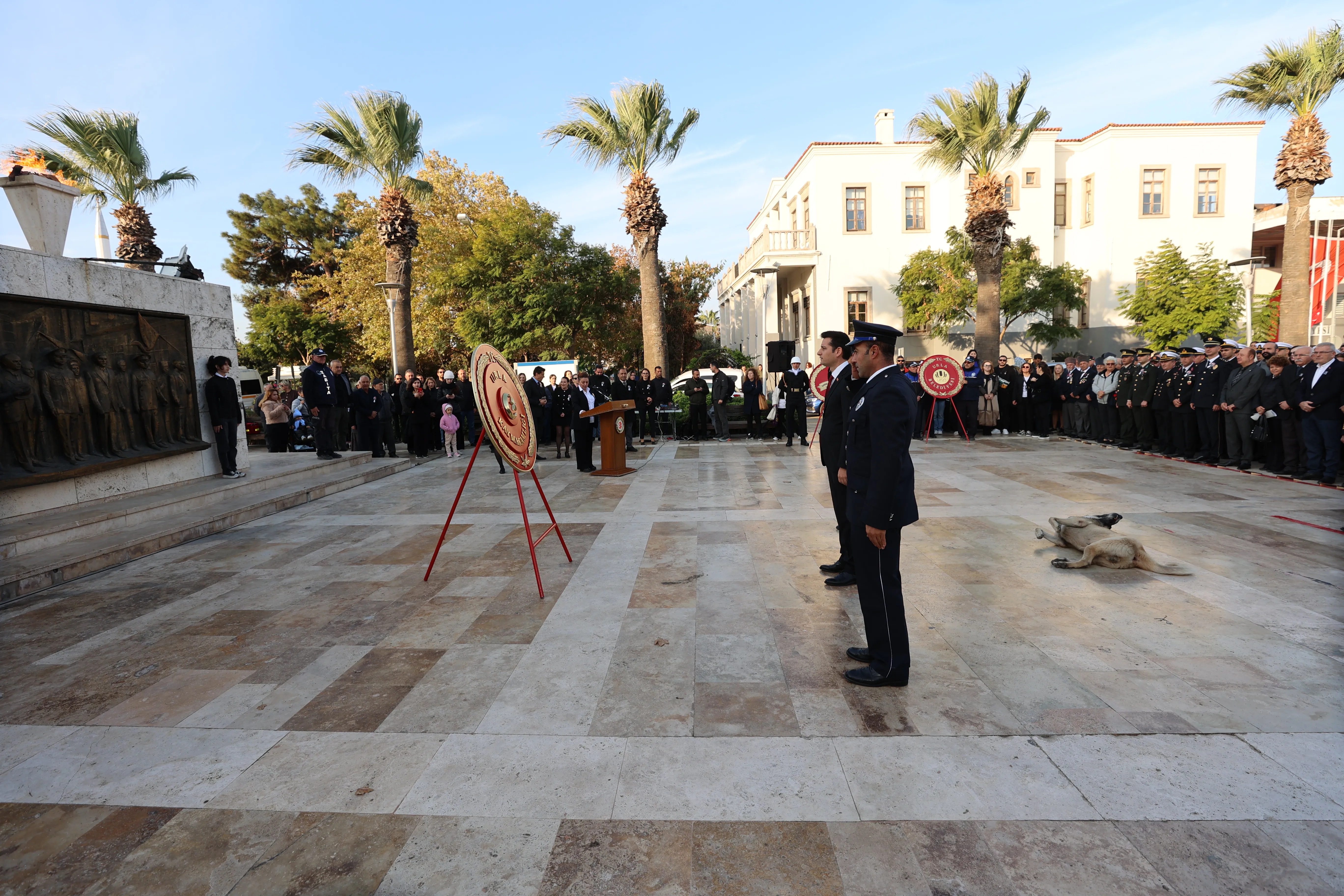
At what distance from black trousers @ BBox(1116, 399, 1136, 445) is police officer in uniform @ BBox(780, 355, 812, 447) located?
6.13 meters

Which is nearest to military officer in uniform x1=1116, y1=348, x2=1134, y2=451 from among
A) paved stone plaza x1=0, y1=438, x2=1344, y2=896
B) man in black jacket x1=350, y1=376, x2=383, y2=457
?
paved stone plaza x1=0, y1=438, x2=1344, y2=896

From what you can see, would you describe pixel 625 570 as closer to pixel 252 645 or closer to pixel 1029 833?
pixel 252 645

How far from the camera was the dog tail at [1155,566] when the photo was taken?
5.61 metres

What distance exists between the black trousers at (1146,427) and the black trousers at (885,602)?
1195 cm

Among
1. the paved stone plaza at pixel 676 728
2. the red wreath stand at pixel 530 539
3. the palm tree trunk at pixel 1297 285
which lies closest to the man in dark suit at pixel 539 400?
the red wreath stand at pixel 530 539

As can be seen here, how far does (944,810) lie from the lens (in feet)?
8.85

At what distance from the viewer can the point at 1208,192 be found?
1152 inches

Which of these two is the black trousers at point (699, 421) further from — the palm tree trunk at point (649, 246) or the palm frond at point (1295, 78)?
the palm frond at point (1295, 78)

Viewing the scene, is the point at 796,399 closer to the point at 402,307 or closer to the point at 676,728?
the point at 402,307

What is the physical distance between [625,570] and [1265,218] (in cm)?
3730

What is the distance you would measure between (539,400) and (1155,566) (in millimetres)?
12859

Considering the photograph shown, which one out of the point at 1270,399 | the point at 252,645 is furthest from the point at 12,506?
the point at 1270,399

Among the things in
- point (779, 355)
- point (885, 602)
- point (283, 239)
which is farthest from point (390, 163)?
point (283, 239)

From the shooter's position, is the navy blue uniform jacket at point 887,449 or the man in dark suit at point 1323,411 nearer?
the navy blue uniform jacket at point 887,449
